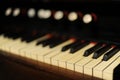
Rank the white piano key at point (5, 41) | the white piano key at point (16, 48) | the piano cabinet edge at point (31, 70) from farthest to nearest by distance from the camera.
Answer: the white piano key at point (5, 41) < the white piano key at point (16, 48) < the piano cabinet edge at point (31, 70)

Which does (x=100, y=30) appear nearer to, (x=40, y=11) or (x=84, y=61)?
(x=84, y=61)

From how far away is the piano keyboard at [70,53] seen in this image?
121 centimetres

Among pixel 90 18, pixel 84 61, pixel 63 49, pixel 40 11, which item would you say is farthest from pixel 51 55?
pixel 40 11

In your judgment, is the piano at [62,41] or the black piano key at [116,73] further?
the piano at [62,41]

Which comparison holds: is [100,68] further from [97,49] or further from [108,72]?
[97,49]

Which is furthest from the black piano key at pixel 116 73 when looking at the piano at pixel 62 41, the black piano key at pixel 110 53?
the black piano key at pixel 110 53

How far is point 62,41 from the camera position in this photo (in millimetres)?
1670

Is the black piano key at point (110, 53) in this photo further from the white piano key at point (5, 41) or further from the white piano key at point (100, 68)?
the white piano key at point (5, 41)

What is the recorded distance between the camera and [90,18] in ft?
4.87

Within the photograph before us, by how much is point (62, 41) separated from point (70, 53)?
0.25 meters

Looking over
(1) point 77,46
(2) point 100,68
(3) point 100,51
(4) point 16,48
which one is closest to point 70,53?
(1) point 77,46

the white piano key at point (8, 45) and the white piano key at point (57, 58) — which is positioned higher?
the white piano key at point (57, 58)

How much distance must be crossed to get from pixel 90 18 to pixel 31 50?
483mm

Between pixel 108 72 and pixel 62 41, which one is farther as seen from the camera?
pixel 62 41
